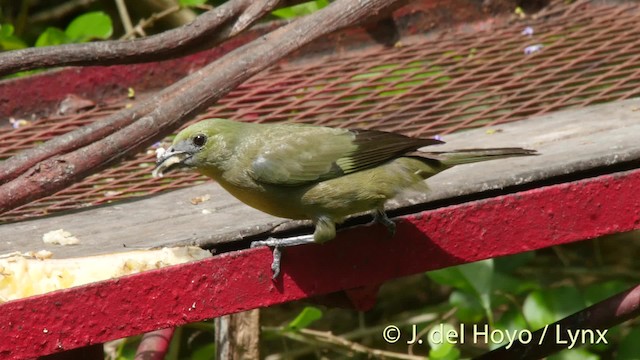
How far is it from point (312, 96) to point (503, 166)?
4.12 ft

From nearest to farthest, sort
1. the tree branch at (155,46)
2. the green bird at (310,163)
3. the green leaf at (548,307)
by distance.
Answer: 1. the green bird at (310,163)
2. the tree branch at (155,46)
3. the green leaf at (548,307)

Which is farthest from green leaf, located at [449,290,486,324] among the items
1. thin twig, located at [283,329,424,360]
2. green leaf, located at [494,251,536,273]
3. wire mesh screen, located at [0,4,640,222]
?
wire mesh screen, located at [0,4,640,222]

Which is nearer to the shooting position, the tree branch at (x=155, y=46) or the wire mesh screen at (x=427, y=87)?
the tree branch at (x=155, y=46)

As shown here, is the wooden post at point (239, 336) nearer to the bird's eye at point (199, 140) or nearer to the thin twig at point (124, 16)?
the bird's eye at point (199, 140)

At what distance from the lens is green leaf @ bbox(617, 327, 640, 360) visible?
3.91 m

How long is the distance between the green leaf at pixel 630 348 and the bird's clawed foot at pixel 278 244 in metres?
1.81

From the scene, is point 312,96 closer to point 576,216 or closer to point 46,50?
point 46,50

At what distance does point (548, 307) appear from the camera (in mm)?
4012

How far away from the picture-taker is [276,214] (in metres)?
2.84

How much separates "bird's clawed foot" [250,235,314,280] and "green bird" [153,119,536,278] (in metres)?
0.17

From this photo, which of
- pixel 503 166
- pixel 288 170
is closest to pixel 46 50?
pixel 288 170

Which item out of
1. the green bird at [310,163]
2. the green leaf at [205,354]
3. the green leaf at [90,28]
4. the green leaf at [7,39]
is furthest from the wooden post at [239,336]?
the green leaf at [7,39]

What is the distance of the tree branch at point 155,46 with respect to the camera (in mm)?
3283

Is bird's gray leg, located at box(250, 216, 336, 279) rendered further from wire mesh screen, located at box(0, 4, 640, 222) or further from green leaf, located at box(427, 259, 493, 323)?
green leaf, located at box(427, 259, 493, 323)
